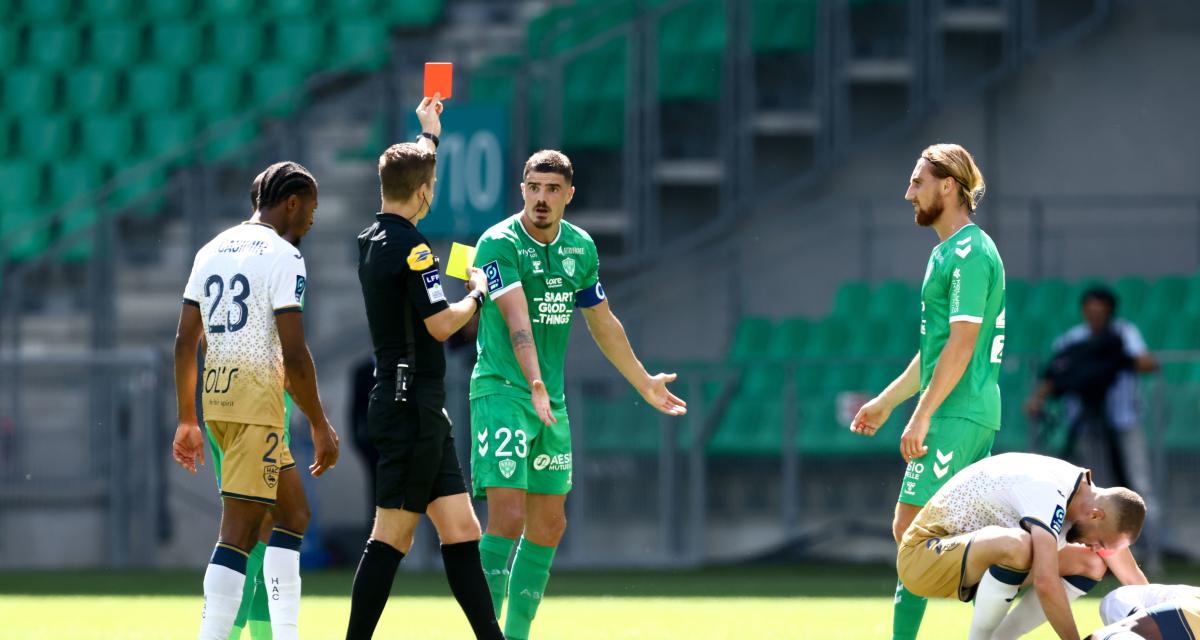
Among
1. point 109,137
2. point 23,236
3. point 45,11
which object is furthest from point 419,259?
point 45,11

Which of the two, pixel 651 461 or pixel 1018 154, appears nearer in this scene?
pixel 651 461

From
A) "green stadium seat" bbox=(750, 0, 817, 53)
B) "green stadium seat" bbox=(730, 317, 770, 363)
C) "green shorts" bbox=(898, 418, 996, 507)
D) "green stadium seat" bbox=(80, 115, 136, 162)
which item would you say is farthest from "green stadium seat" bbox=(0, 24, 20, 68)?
"green shorts" bbox=(898, 418, 996, 507)

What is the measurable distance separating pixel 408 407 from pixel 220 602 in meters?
0.91

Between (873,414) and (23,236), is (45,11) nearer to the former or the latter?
(23,236)

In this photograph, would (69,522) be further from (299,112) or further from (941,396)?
(941,396)

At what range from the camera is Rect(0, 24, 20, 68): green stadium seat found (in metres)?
20.1

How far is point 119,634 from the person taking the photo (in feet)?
30.9

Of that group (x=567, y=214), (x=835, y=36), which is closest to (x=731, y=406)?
(x=567, y=214)

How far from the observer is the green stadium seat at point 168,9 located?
1981cm

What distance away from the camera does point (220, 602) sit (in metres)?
6.61

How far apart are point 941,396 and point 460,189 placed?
8.84 meters

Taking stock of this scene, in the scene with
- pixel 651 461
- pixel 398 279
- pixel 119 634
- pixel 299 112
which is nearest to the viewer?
pixel 398 279

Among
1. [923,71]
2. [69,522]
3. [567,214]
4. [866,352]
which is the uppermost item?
[923,71]

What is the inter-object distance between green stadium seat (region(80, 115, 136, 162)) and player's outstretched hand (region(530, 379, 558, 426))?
12.8m
